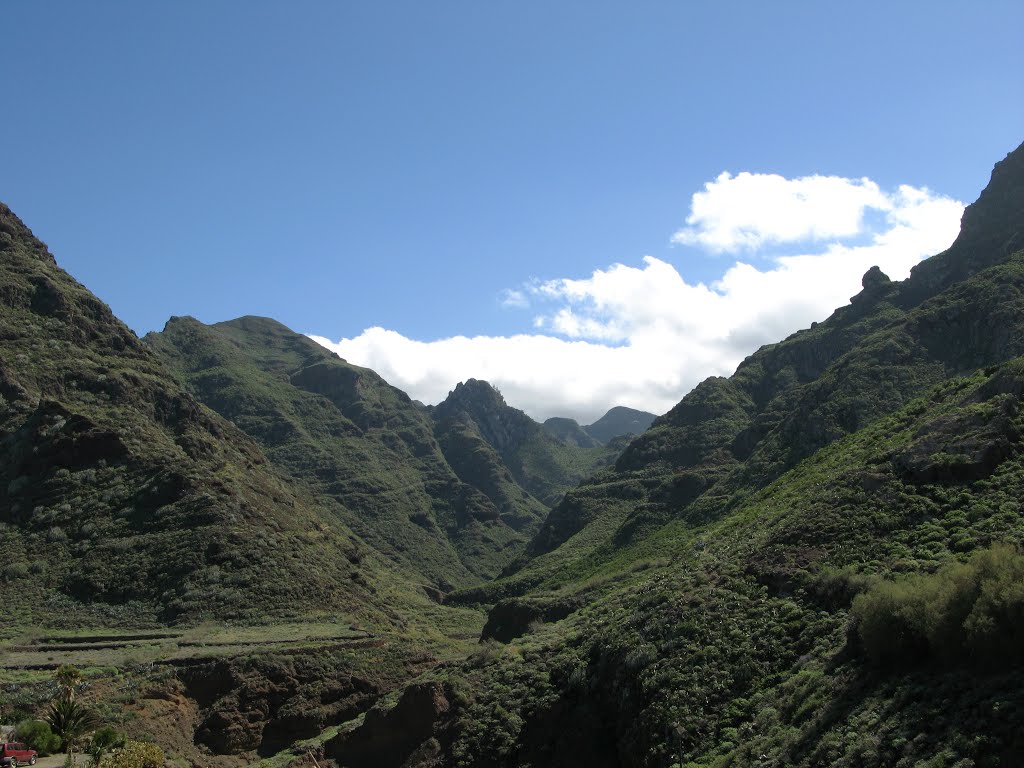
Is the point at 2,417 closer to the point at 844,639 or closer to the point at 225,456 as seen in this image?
the point at 225,456

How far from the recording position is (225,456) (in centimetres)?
7875

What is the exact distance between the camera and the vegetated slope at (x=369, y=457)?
127 meters

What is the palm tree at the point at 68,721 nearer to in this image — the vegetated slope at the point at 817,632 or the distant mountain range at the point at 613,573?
the distant mountain range at the point at 613,573

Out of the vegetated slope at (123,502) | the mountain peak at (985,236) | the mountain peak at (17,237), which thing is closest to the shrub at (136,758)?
the vegetated slope at (123,502)

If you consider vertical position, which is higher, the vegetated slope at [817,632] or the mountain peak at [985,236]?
the mountain peak at [985,236]

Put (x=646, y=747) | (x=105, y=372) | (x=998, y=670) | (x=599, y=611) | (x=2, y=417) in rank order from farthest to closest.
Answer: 1. (x=105, y=372)
2. (x=2, y=417)
3. (x=599, y=611)
4. (x=646, y=747)
5. (x=998, y=670)

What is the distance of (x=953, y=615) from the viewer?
62.6ft

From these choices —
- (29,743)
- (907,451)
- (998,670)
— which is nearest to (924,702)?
(998,670)

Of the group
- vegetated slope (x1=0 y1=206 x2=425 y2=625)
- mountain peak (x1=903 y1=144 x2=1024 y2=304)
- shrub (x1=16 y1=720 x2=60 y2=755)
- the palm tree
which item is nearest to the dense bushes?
the palm tree

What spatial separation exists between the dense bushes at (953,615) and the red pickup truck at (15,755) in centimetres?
2773

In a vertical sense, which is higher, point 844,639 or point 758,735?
point 844,639

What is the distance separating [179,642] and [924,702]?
42.8 meters

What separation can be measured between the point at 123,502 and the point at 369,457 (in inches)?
3390

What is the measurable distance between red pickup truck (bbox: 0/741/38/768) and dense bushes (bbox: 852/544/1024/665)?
27.7 meters
